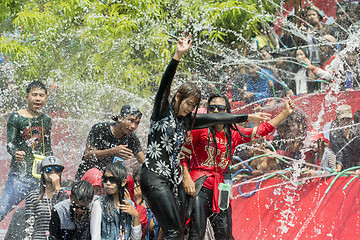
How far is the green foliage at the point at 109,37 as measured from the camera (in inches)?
388

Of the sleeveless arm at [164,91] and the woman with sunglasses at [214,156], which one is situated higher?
the sleeveless arm at [164,91]

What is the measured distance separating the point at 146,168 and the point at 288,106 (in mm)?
1229

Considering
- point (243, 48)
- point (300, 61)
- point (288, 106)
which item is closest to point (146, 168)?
point (288, 106)

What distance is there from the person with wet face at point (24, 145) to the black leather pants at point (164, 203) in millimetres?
1869

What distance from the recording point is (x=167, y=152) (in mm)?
3531

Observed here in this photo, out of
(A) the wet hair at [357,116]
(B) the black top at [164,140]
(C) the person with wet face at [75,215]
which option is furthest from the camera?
(A) the wet hair at [357,116]

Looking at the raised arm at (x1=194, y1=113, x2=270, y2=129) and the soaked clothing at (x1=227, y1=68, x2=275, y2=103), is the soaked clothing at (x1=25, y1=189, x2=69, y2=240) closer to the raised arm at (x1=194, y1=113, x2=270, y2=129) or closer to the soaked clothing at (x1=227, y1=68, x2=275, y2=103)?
the raised arm at (x1=194, y1=113, x2=270, y2=129)

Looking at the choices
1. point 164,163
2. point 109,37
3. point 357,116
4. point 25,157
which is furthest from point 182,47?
point 109,37

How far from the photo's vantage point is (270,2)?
959 centimetres

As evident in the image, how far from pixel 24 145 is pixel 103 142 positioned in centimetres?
89

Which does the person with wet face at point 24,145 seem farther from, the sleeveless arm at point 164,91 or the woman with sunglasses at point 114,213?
the sleeveless arm at point 164,91

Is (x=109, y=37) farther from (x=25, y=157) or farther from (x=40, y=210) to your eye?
(x=40, y=210)

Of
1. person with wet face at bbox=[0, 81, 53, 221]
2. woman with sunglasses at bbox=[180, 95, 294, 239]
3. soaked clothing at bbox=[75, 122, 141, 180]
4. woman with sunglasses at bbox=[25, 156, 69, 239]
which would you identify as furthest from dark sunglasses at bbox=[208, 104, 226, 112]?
person with wet face at bbox=[0, 81, 53, 221]

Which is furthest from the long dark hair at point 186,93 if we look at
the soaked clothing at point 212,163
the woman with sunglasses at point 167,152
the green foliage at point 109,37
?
the green foliage at point 109,37
